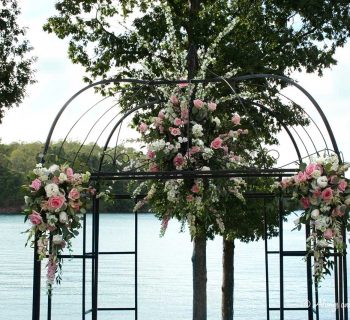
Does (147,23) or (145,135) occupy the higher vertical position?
(147,23)

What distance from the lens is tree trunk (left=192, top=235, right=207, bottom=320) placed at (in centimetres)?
1352

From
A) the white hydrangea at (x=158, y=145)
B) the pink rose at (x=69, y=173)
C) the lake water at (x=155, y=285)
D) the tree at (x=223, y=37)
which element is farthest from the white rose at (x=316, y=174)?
the lake water at (x=155, y=285)

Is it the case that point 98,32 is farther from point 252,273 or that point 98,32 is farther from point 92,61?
point 252,273

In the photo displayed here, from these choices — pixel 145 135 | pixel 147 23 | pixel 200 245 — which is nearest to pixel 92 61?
pixel 147 23

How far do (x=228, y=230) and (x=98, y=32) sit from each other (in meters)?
4.15

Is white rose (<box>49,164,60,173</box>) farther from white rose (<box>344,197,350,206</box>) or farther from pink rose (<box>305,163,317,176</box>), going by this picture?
white rose (<box>344,197,350,206</box>)

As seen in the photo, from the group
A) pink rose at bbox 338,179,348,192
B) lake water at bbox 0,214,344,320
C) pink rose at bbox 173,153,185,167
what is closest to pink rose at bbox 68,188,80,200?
pink rose at bbox 173,153,185,167

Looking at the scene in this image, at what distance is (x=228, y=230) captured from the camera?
14.0 meters

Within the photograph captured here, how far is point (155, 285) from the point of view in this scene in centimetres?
3609

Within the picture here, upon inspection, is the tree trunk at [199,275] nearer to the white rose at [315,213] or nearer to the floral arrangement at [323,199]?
the floral arrangement at [323,199]

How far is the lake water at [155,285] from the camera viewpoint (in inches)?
1097

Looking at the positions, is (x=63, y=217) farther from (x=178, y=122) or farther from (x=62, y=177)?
(x=178, y=122)

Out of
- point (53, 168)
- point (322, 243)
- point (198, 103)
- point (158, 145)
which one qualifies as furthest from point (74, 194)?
point (322, 243)

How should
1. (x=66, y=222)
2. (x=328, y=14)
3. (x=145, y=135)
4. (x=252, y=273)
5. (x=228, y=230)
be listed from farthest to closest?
(x=252, y=273) < (x=228, y=230) < (x=328, y=14) < (x=145, y=135) < (x=66, y=222)
